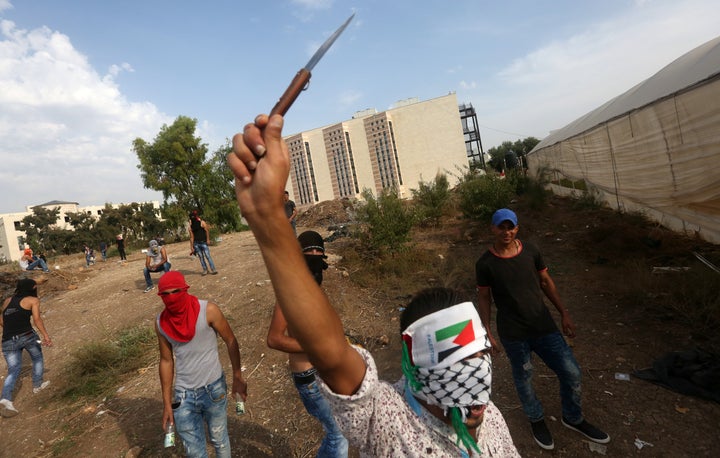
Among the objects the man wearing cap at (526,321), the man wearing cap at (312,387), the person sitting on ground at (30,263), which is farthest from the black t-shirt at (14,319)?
the person sitting on ground at (30,263)

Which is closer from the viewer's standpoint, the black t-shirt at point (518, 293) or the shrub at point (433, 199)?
the black t-shirt at point (518, 293)

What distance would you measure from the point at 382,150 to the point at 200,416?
5877 centimetres

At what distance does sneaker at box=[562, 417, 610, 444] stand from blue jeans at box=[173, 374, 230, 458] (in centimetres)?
266

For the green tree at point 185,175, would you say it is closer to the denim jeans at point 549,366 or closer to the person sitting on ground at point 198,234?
the person sitting on ground at point 198,234

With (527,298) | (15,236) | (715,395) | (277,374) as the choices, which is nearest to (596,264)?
(715,395)

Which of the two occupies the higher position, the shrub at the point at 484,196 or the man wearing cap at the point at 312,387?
the shrub at the point at 484,196

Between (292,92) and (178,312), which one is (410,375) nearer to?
(292,92)

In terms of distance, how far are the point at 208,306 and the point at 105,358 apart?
418cm

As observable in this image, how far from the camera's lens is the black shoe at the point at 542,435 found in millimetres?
2846

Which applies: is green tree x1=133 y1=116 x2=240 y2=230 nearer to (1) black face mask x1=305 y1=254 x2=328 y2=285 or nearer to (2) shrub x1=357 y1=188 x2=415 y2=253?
(2) shrub x1=357 y1=188 x2=415 y2=253

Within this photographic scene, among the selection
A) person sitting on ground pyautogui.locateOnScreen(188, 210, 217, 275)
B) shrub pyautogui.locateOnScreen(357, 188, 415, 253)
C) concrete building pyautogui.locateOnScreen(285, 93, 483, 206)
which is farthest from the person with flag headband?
concrete building pyautogui.locateOnScreen(285, 93, 483, 206)

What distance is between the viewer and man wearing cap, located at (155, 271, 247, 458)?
8.43 feet

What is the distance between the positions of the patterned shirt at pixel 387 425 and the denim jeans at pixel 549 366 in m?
1.78

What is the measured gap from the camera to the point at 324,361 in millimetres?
858
